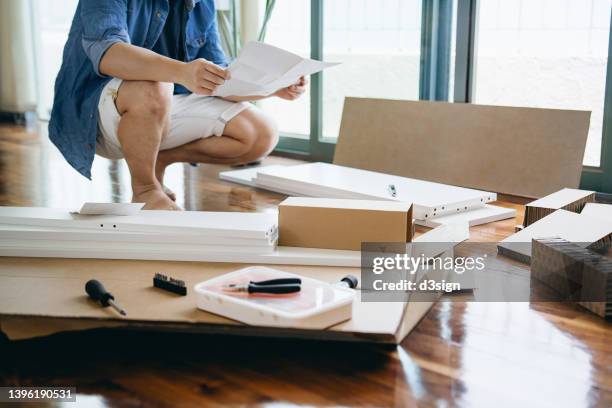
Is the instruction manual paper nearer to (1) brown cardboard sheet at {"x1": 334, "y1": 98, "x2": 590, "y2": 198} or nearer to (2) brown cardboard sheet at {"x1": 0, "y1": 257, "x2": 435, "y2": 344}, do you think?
(2) brown cardboard sheet at {"x1": 0, "y1": 257, "x2": 435, "y2": 344}

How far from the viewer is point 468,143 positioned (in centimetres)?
292

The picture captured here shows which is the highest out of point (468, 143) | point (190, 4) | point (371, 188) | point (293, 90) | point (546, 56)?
point (190, 4)

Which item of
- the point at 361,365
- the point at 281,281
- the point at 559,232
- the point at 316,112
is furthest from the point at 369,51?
the point at 361,365

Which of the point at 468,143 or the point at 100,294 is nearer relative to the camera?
the point at 100,294

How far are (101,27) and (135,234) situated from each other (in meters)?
0.80

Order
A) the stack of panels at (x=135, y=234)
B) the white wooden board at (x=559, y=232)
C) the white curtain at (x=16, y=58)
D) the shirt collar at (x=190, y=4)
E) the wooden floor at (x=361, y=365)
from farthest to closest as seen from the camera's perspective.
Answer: the white curtain at (x=16, y=58)
the shirt collar at (x=190, y=4)
the white wooden board at (x=559, y=232)
the stack of panels at (x=135, y=234)
the wooden floor at (x=361, y=365)

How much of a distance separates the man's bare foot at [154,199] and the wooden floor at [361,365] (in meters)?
0.90

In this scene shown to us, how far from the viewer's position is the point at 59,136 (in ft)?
8.00

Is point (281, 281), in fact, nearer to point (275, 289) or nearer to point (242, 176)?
point (275, 289)

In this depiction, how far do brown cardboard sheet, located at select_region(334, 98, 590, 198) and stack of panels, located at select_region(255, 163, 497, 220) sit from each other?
0.92 ft

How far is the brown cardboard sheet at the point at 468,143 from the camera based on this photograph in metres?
2.68

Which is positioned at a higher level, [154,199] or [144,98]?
[144,98]

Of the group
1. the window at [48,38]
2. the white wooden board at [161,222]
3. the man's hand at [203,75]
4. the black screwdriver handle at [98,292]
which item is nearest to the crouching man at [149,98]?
the man's hand at [203,75]

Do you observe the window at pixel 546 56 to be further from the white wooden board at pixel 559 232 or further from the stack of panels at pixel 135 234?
the stack of panels at pixel 135 234
